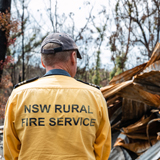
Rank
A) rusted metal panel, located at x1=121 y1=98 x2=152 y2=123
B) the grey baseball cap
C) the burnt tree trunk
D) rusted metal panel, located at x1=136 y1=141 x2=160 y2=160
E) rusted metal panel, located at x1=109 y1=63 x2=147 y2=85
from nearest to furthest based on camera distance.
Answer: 1. the grey baseball cap
2. rusted metal panel, located at x1=136 y1=141 x2=160 y2=160
3. rusted metal panel, located at x1=121 y1=98 x2=152 y2=123
4. rusted metal panel, located at x1=109 y1=63 x2=147 y2=85
5. the burnt tree trunk

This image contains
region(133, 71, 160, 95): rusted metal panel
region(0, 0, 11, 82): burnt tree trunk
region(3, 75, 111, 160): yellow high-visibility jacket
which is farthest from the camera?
region(0, 0, 11, 82): burnt tree trunk

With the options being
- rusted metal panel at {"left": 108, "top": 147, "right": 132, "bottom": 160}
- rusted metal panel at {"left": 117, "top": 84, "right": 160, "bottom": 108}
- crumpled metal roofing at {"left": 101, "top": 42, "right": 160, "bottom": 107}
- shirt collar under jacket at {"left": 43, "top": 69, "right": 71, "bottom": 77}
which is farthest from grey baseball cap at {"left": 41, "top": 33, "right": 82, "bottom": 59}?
rusted metal panel at {"left": 108, "top": 147, "right": 132, "bottom": 160}

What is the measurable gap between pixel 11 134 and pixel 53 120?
28cm

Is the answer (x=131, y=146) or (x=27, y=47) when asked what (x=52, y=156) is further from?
(x=27, y=47)

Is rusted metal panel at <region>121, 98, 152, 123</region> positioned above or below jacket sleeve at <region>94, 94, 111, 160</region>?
below

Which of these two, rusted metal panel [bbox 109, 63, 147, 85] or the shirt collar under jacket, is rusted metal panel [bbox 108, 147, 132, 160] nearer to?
rusted metal panel [bbox 109, 63, 147, 85]

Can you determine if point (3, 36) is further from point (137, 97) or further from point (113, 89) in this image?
point (137, 97)

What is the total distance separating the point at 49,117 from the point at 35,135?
0.13 meters

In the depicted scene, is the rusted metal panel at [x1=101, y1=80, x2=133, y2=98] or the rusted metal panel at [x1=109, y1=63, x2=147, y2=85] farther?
the rusted metal panel at [x1=109, y1=63, x2=147, y2=85]

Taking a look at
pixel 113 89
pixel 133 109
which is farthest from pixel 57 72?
pixel 133 109

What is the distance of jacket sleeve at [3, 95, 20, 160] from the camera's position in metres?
1.16

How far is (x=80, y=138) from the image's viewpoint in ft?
3.62

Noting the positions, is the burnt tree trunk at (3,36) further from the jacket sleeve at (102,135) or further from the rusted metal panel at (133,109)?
the jacket sleeve at (102,135)

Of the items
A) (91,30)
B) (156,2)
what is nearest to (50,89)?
(156,2)
